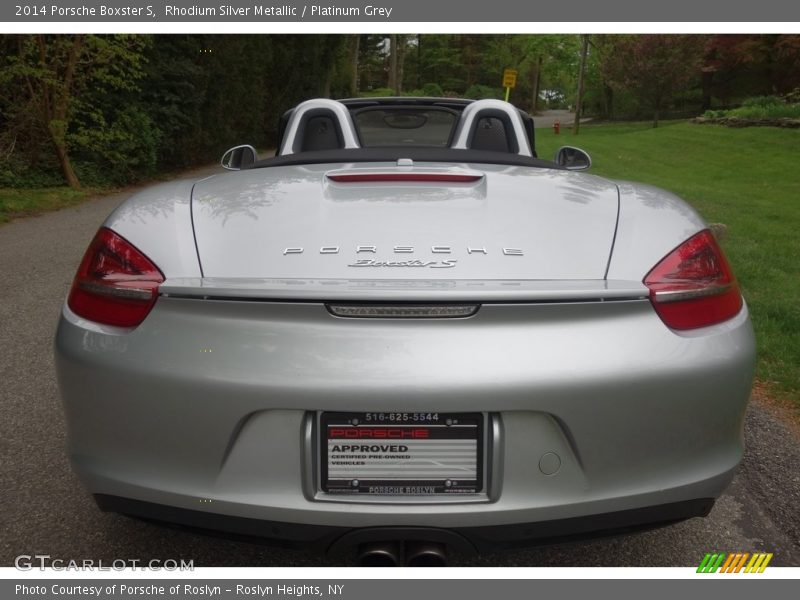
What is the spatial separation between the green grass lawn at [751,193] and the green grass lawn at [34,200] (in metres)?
9.06

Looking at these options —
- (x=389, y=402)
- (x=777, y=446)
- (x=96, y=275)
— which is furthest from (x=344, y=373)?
(x=777, y=446)

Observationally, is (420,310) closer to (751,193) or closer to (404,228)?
(404,228)

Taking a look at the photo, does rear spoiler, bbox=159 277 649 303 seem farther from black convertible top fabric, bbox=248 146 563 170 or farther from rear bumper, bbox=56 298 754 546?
black convertible top fabric, bbox=248 146 563 170

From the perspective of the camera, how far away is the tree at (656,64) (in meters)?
33.5

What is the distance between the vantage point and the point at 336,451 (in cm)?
179

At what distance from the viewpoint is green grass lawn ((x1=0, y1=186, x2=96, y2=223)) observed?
10.4 metres

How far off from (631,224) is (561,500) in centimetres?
79

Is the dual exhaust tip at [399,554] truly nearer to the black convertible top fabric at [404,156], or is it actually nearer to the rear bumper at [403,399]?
the rear bumper at [403,399]

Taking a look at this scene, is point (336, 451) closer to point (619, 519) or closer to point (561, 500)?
point (561, 500)

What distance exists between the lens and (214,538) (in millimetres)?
1923

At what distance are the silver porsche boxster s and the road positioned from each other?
243 millimetres

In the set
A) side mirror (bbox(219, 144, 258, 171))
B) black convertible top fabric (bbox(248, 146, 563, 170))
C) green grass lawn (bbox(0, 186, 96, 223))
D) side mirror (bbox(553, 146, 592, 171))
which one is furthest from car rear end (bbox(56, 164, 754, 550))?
green grass lawn (bbox(0, 186, 96, 223))

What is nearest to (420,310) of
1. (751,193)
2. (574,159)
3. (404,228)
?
(404,228)

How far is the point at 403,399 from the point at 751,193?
44.8ft
